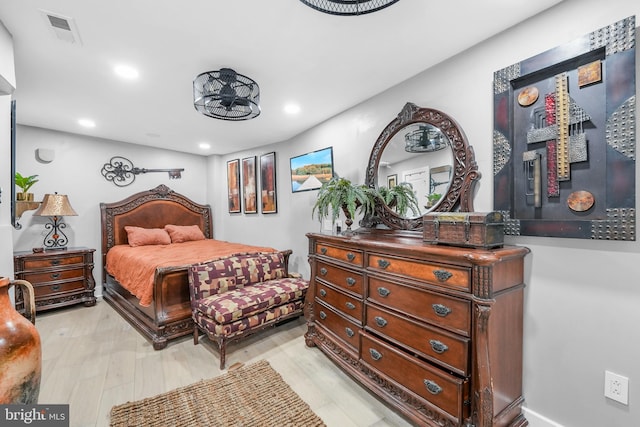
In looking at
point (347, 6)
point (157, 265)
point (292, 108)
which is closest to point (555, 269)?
point (347, 6)

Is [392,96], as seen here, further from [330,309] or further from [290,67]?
[330,309]

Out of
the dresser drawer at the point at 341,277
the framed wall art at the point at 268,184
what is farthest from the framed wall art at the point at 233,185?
the dresser drawer at the point at 341,277

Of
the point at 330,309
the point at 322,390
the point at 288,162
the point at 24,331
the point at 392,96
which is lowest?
the point at 322,390

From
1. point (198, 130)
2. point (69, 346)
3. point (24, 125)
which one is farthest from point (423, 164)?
point (24, 125)

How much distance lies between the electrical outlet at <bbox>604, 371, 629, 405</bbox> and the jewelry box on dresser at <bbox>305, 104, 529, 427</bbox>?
34 cm

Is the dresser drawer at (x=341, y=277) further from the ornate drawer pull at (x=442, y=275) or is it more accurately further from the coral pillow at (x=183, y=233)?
the coral pillow at (x=183, y=233)

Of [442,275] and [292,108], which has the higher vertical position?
[292,108]

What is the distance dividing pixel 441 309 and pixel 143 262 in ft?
9.67

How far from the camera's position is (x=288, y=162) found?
3.98 m

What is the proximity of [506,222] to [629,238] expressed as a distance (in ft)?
1.64

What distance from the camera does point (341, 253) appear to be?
214 centimetres

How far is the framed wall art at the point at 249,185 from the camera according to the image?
15.1 ft

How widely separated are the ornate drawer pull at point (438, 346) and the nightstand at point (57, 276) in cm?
429

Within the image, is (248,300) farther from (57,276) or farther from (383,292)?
(57,276)
